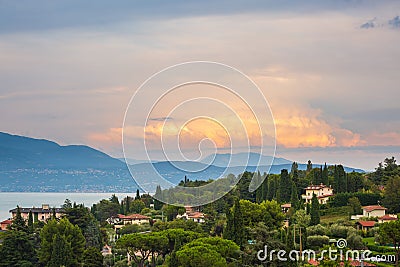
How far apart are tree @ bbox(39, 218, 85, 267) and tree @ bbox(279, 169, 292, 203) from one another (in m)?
17.6

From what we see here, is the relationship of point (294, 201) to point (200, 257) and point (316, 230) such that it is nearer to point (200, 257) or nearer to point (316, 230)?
point (316, 230)

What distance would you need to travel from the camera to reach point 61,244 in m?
31.8

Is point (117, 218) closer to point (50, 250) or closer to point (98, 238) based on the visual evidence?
point (98, 238)

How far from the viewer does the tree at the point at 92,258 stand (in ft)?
104

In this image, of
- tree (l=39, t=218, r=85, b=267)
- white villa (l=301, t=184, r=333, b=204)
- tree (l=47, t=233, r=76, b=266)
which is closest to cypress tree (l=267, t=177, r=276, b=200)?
white villa (l=301, t=184, r=333, b=204)

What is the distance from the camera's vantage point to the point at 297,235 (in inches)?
1234

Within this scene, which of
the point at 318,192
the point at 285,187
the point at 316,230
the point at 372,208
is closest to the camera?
the point at 316,230

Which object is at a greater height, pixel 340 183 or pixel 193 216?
pixel 340 183

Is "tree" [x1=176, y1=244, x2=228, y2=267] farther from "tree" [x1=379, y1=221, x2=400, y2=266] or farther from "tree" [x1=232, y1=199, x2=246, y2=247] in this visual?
"tree" [x1=379, y1=221, x2=400, y2=266]

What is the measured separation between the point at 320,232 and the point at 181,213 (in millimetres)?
16160

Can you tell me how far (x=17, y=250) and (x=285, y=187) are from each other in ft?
70.4

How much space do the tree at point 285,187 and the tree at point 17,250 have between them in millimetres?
19790

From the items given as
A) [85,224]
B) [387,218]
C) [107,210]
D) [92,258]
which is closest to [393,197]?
[387,218]

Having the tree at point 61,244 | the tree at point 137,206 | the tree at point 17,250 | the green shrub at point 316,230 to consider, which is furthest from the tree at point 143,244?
the tree at point 137,206
